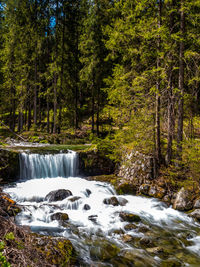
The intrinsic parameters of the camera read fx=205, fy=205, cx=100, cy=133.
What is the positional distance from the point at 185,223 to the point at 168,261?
2.67 m

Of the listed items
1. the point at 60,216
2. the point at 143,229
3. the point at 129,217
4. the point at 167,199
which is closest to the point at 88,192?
the point at 60,216

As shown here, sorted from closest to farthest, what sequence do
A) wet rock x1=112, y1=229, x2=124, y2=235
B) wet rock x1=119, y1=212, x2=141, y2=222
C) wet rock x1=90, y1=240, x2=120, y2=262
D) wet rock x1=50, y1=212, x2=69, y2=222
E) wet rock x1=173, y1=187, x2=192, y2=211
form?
1. wet rock x1=90, y1=240, x2=120, y2=262
2. wet rock x1=112, y1=229, x2=124, y2=235
3. wet rock x1=50, y1=212, x2=69, y2=222
4. wet rock x1=119, y1=212, x2=141, y2=222
5. wet rock x1=173, y1=187, x2=192, y2=211

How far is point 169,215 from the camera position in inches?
330

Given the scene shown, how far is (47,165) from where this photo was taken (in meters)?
12.5

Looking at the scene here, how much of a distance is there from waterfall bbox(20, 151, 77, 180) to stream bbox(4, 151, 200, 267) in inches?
8.0

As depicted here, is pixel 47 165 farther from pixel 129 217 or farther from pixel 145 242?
pixel 145 242

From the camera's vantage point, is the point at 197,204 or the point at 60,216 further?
the point at 197,204

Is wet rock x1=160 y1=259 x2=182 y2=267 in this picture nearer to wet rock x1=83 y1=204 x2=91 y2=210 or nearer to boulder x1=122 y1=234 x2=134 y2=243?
boulder x1=122 y1=234 x2=134 y2=243

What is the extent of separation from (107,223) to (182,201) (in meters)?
3.34

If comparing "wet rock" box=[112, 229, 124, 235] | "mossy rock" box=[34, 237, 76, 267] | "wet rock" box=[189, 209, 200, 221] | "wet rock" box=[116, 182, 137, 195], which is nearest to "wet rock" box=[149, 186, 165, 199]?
"wet rock" box=[116, 182, 137, 195]

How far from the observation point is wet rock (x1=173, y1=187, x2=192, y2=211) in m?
8.41

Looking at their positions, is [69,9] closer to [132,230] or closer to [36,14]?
[36,14]

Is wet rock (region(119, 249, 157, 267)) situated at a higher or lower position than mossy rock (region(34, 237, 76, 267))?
lower

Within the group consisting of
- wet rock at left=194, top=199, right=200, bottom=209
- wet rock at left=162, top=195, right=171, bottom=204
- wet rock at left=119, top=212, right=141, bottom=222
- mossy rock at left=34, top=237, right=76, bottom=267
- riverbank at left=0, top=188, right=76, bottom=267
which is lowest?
wet rock at left=119, top=212, right=141, bottom=222
